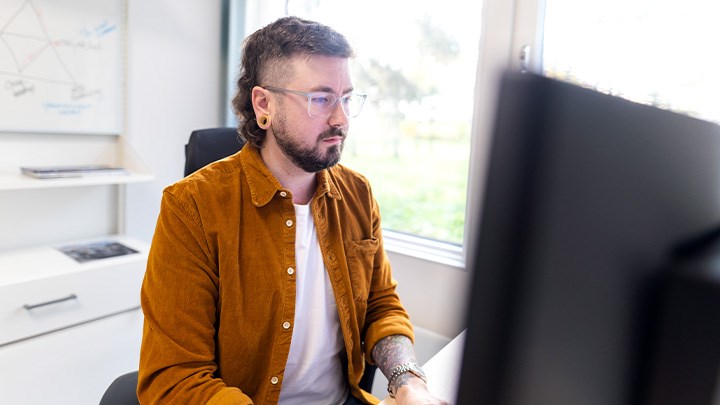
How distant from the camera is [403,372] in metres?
1.05

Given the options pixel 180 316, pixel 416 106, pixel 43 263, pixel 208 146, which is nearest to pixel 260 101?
pixel 208 146

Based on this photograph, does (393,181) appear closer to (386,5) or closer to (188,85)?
(386,5)

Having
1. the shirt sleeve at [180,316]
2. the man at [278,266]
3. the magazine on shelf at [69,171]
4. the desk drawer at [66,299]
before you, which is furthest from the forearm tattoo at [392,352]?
the magazine on shelf at [69,171]

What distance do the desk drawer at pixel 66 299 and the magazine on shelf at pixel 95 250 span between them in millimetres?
104

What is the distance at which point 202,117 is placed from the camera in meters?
2.49

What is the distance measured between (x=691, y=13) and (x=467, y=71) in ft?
2.34

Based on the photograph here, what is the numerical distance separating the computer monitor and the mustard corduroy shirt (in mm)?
738

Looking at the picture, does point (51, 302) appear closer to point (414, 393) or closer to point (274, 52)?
point (274, 52)

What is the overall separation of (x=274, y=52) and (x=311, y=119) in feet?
0.60

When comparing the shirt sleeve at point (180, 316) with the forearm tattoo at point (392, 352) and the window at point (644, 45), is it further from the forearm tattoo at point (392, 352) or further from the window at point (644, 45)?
the window at point (644, 45)

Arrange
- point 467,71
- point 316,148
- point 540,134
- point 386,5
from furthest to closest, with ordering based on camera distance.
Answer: point 386,5
point 467,71
point 316,148
point 540,134

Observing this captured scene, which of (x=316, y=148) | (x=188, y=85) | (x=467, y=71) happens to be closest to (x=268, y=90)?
(x=316, y=148)

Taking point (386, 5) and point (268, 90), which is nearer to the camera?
point (268, 90)

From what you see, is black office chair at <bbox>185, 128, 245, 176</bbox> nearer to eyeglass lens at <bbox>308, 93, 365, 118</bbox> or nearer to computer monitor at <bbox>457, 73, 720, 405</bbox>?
eyeglass lens at <bbox>308, 93, 365, 118</bbox>
